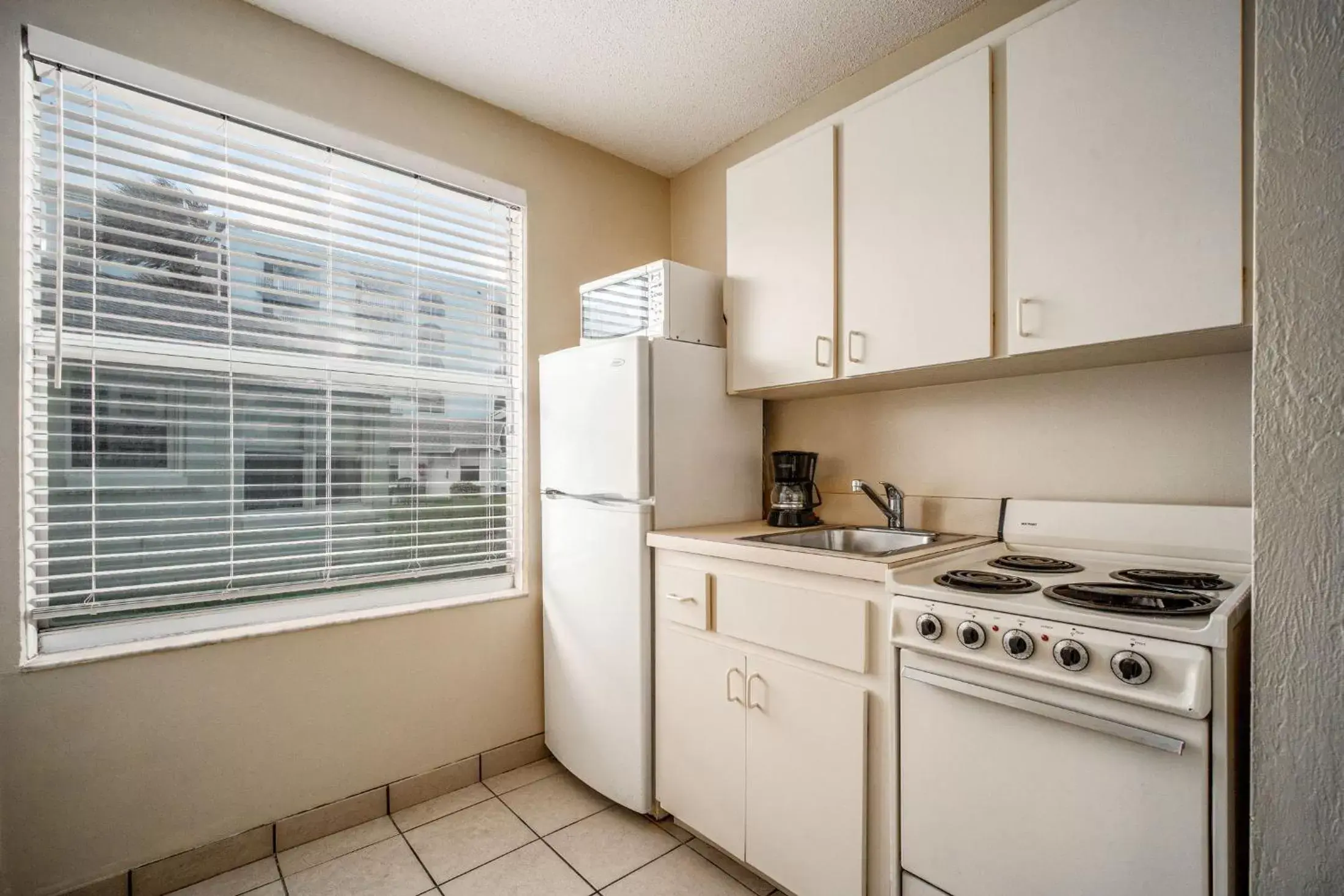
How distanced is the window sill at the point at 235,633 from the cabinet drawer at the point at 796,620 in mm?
1088

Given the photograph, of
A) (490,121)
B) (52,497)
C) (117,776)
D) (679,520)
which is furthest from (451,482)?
(490,121)

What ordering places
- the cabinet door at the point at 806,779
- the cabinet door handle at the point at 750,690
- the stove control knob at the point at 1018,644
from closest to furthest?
the stove control knob at the point at 1018,644 < the cabinet door at the point at 806,779 < the cabinet door handle at the point at 750,690

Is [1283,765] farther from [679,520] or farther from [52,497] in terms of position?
[52,497]

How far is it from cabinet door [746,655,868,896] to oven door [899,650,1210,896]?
0.14 metres

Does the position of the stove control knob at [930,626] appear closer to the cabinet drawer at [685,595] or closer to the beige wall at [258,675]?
the cabinet drawer at [685,595]

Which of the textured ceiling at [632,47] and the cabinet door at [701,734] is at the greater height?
the textured ceiling at [632,47]

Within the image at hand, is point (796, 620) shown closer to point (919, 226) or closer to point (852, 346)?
point (852, 346)

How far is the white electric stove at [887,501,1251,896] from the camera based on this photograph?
3.15 ft

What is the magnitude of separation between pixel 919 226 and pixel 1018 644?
114 centimetres

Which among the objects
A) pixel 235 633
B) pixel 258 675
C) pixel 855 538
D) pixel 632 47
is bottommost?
pixel 258 675

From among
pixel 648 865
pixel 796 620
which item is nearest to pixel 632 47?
pixel 796 620

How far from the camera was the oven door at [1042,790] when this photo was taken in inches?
38.4

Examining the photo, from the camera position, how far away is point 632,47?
207 cm

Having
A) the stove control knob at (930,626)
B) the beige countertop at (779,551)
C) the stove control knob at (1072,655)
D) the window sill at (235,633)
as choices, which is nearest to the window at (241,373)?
the window sill at (235,633)
